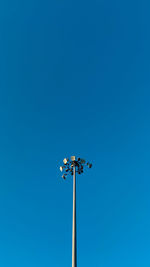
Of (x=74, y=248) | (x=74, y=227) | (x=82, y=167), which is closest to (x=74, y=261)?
(x=74, y=248)

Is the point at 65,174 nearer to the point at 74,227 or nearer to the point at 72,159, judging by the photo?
the point at 72,159

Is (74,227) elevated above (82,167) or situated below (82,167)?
below

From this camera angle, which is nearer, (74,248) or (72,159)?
(74,248)

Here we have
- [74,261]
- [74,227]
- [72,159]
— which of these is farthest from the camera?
[72,159]

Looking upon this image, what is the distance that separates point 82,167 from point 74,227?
402cm

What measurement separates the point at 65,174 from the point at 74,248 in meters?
5.24

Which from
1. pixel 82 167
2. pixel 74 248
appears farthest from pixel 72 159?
pixel 74 248

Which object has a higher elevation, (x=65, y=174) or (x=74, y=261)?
(x=65, y=174)

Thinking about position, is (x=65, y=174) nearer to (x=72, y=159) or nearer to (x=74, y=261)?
(x=72, y=159)

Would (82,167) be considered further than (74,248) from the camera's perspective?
Yes

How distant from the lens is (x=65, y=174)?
15047 millimetres

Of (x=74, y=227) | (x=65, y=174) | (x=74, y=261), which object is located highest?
(x=65, y=174)

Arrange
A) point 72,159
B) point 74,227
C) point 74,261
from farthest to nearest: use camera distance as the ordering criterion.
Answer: point 72,159, point 74,227, point 74,261

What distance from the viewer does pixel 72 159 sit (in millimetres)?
14203
